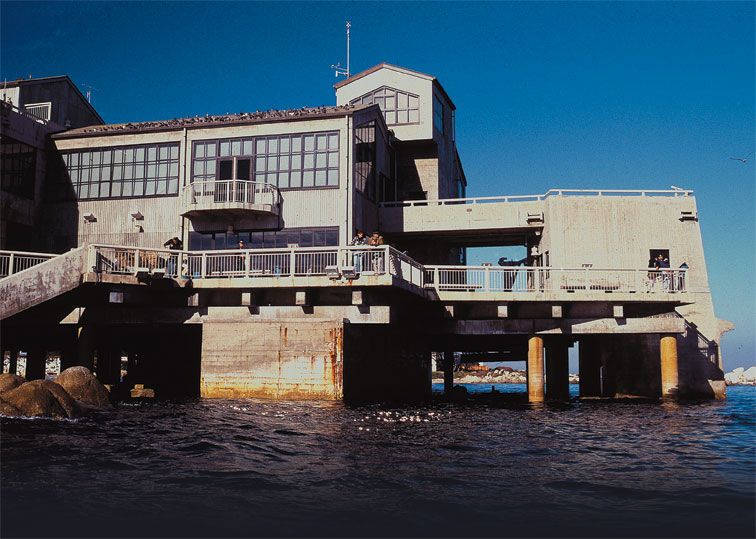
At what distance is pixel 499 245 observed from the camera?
143 feet

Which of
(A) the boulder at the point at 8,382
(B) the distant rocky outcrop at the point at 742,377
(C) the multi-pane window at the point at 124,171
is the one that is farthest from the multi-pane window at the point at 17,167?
(B) the distant rocky outcrop at the point at 742,377

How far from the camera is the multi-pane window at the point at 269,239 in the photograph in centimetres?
3147

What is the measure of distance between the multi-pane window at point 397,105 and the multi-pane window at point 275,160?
1131 cm

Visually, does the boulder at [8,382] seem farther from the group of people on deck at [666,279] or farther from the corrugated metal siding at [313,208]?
the group of people on deck at [666,279]

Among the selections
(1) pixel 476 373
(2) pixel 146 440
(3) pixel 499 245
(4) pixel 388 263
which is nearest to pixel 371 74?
(3) pixel 499 245

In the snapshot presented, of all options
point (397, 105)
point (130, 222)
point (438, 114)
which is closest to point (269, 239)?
point (130, 222)

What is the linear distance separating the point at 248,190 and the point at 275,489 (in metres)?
23.3

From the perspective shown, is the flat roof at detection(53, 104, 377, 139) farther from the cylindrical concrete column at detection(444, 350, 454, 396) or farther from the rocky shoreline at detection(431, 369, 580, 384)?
the rocky shoreline at detection(431, 369, 580, 384)

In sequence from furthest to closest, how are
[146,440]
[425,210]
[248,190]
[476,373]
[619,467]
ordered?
[476,373] < [425,210] < [248,190] < [146,440] < [619,467]

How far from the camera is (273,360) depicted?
24141mm

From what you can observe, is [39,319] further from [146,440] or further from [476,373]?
[476,373]

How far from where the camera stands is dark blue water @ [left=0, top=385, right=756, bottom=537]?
8102mm

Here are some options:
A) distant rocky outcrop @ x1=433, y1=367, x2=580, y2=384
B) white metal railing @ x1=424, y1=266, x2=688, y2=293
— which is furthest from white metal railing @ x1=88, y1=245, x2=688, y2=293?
distant rocky outcrop @ x1=433, y1=367, x2=580, y2=384

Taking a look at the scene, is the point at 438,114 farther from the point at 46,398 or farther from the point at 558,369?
the point at 46,398
